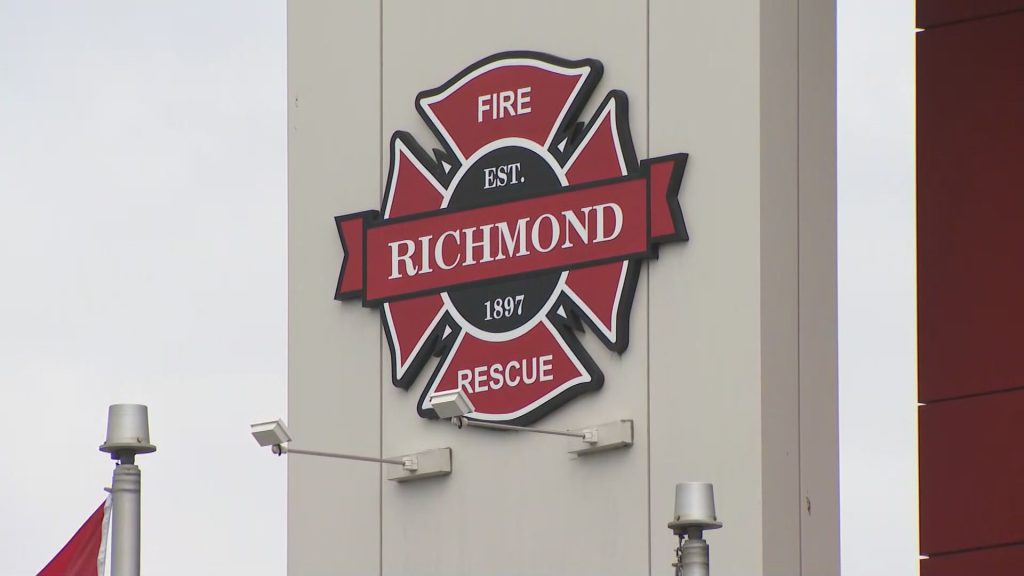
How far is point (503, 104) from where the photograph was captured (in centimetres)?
1639

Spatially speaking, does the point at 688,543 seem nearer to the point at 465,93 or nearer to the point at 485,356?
the point at 485,356

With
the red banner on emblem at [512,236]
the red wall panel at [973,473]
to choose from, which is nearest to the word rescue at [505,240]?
the red banner on emblem at [512,236]

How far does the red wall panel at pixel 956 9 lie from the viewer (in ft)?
59.8

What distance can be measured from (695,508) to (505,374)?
11.4 feet

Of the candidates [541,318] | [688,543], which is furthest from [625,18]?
[688,543]

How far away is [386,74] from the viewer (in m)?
17.2

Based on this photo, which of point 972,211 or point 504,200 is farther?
point 972,211
